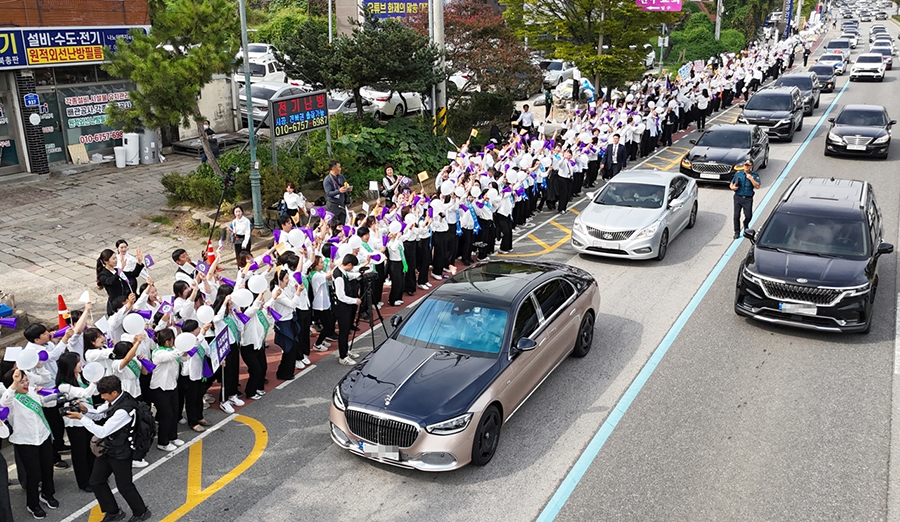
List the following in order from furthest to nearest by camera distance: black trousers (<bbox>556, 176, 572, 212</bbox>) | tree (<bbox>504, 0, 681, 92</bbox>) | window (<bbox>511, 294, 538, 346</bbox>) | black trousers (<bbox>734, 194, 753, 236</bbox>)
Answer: tree (<bbox>504, 0, 681, 92</bbox>)
black trousers (<bbox>556, 176, 572, 212</bbox>)
black trousers (<bbox>734, 194, 753, 236</bbox>)
window (<bbox>511, 294, 538, 346</bbox>)

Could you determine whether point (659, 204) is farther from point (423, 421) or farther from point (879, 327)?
point (423, 421)

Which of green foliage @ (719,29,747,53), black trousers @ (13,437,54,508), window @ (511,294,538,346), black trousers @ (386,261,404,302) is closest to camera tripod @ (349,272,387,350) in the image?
black trousers @ (386,261,404,302)

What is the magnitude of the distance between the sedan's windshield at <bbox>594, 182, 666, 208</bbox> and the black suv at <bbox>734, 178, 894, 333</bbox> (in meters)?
2.75

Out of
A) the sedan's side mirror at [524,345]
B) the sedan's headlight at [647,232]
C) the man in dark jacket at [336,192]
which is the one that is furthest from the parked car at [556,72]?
the sedan's side mirror at [524,345]

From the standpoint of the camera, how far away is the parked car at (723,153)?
19188 mm

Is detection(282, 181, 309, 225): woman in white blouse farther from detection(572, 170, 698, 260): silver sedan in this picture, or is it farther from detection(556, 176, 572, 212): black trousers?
detection(556, 176, 572, 212): black trousers

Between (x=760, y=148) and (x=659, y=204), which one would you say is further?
(x=760, y=148)

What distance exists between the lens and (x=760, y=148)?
66.4ft

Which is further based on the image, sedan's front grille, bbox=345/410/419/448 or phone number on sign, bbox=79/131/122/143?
phone number on sign, bbox=79/131/122/143

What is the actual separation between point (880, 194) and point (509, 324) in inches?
545

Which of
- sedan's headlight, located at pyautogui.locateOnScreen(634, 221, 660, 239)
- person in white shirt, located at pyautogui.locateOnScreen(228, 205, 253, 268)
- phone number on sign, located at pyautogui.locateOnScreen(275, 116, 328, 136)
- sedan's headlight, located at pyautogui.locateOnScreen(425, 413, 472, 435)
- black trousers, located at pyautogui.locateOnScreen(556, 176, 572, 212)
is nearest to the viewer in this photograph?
sedan's headlight, located at pyautogui.locateOnScreen(425, 413, 472, 435)

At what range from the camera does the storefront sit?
1873 centimetres

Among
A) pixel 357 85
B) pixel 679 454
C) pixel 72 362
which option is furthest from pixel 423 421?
pixel 357 85

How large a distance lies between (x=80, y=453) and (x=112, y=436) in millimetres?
1301
